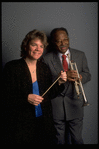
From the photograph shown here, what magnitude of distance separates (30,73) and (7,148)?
0.74 m

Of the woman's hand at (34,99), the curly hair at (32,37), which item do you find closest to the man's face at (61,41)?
the curly hair at (32,37)

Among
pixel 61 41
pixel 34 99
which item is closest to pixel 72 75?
pixel 61 41

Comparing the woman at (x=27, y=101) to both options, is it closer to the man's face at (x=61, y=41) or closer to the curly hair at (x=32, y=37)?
the curly hair at (x=32, y=37)

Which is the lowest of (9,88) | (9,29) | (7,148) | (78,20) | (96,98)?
(7,148)

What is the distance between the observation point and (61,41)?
1.56 meters

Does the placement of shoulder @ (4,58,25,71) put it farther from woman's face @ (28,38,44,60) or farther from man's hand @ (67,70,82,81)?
man's hand @ (67,70,82,81)

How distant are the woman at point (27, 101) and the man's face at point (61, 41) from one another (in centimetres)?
25

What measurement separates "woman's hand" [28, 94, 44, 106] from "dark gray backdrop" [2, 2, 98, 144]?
0.73 meters

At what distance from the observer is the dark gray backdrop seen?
1.74m

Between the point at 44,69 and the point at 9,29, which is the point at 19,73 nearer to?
the point at 44,69

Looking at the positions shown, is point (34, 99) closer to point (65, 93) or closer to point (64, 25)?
point (65, 93)

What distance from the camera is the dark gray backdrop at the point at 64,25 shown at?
1739 mm

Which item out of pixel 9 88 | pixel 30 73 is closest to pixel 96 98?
pixel 30 73

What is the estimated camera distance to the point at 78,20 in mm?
1889
